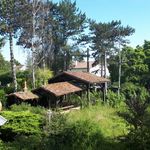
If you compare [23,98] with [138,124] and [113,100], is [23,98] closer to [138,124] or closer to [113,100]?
[113,100]

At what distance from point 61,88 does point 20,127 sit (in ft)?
55.4

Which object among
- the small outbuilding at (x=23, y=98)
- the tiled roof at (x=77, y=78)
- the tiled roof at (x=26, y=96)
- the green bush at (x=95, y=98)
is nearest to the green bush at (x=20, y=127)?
the tiled roof at (x=26, y=96)

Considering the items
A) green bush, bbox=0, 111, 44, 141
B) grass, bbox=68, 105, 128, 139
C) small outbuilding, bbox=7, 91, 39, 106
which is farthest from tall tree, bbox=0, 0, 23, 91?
green bush, bbox=0, 111, 44, 141

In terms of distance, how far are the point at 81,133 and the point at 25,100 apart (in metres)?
18.4

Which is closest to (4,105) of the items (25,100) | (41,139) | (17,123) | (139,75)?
(25,100)

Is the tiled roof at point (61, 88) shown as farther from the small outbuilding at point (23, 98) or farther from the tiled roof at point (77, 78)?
the tiled roof at point (77, 78)

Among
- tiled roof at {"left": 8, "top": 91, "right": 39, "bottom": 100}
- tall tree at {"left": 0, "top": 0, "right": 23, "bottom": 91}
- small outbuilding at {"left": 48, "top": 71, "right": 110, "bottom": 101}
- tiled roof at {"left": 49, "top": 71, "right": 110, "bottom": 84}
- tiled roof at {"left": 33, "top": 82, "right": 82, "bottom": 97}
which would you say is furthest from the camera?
tall tree at {"left": 0, "top": 0, "right": 23, "bottom": 91}

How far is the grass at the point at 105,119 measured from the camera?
27906 mm

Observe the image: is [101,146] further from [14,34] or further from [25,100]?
[14,34]

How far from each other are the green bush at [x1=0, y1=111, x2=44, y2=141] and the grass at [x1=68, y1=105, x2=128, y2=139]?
2559mm

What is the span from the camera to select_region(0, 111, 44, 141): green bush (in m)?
25.5

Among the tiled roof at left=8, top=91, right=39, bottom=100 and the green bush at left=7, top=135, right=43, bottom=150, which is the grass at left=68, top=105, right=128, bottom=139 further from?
the tiled roof at left=8, top=91, right=39, bottom=100

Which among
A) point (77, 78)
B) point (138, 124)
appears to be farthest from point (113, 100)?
point (138, 124)

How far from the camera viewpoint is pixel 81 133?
2345 centimetres
